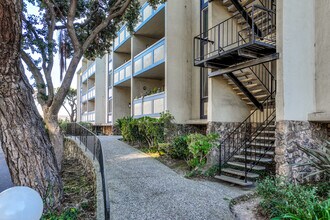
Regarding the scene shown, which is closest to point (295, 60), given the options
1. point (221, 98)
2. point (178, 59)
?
point (221, 98)

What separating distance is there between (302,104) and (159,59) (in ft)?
23.7

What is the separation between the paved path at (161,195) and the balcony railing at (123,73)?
8936 millimetres

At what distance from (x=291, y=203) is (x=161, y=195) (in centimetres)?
291

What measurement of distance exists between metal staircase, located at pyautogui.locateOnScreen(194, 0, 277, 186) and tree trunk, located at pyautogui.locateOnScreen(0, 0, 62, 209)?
4.74 meters

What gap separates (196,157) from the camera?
8219 millimetres

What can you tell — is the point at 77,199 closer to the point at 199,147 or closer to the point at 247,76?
the point at 199,147

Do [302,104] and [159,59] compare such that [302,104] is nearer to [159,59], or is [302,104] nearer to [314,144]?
[314,144]

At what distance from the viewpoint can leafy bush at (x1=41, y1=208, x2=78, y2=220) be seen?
16.6 ft

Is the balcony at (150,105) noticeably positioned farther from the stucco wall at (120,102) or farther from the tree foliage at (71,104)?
the tree foliage at (71,104)

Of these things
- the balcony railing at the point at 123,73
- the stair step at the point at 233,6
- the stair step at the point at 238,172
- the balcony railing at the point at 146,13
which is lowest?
the stair step at the point at 238,172

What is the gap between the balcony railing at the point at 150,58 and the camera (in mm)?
12297

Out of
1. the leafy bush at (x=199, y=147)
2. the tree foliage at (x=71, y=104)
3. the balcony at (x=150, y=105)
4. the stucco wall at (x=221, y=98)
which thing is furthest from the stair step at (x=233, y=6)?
the tree foliage at (x=71, y=104)

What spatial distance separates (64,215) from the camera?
5172 millimetres

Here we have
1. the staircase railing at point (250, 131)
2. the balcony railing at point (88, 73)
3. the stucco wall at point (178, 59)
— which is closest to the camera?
the staircase railing at point (250, 131)
